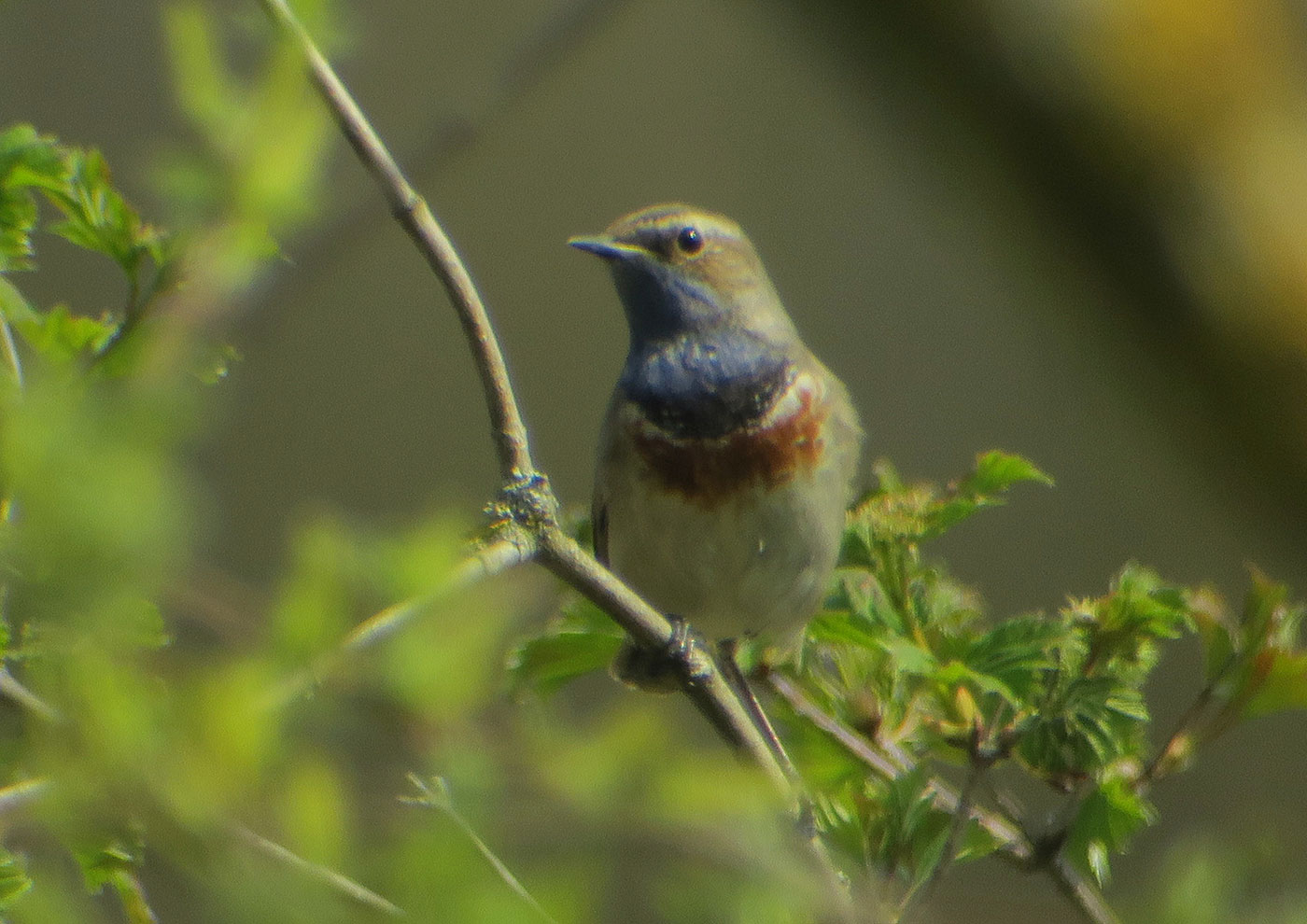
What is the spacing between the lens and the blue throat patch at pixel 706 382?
2.45 meters

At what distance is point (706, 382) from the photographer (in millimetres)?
2508

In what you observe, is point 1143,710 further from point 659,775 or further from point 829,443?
point 829,443

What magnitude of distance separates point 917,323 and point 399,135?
1.75m

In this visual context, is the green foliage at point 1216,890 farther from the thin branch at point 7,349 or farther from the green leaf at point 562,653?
the thin branch at point 7,349

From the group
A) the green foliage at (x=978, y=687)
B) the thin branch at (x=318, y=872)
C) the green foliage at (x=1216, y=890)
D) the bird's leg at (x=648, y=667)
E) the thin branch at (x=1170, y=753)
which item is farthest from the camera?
the bird's leg at (x=648, y=667)

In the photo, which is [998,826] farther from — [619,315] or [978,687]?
[619,315]

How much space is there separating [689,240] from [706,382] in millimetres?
260

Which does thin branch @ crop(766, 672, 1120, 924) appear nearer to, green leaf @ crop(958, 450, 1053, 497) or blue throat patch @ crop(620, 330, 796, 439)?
green leaf @ crop(958, 450, 1053, 497)

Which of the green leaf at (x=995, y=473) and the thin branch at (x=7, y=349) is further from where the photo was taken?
the green leaf at (x=995, y=473)

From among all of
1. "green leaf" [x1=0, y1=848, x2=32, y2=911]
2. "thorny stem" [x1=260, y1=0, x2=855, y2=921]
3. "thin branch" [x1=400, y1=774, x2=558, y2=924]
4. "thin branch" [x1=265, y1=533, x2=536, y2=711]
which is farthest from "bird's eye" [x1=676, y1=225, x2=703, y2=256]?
"thin branch" [x1=400, y1=774, x2=558, y2=924]

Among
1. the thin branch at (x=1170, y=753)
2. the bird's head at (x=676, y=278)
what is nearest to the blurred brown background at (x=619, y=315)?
the bird's head at (x=676, y=278)

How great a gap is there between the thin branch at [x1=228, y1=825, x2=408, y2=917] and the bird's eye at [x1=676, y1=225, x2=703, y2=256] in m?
2.17

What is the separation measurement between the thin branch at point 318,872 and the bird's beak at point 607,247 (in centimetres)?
196

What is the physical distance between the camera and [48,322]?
1190 millimetres
